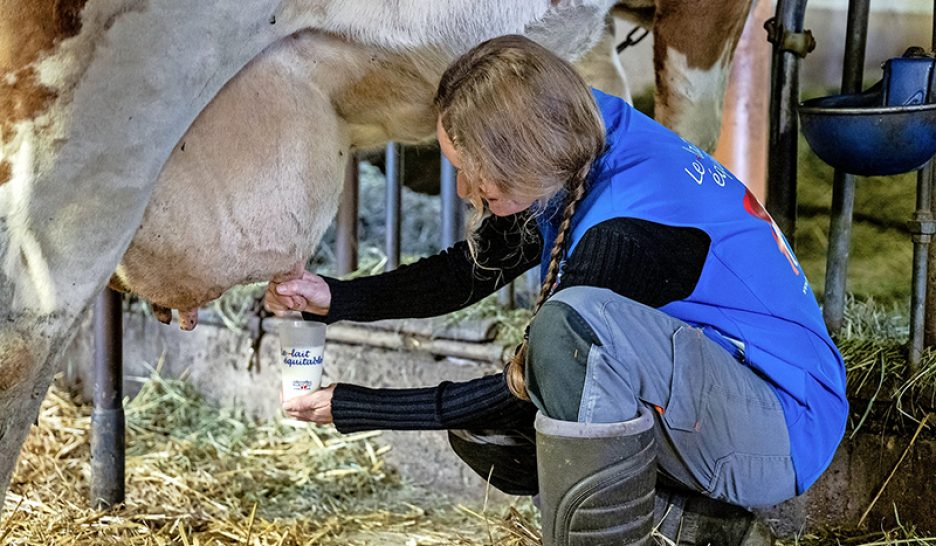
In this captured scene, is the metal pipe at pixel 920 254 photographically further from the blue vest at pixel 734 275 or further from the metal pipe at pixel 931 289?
the blue vest at pixel 734 275

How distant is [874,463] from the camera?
225 cm

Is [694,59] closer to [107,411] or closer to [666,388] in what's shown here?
[666,388]

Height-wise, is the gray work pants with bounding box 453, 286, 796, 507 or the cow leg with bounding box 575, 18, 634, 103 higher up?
the cow leg with bounding box 575, 18, 634, 103

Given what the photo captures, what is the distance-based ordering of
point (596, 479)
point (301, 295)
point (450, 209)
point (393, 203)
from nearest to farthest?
point (596, 479)
point (301, 295)
point (450, 209)
point (393, 203)

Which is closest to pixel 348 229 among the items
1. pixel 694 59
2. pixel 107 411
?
pixel 107 411

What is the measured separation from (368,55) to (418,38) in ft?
0.31

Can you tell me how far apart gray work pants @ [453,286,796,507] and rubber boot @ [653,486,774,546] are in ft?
0.42

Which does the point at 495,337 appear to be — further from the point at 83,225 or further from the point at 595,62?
the point at 83,225

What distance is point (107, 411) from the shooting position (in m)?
2.53

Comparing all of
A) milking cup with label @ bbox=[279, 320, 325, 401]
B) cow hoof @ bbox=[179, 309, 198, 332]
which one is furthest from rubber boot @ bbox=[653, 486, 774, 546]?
cow hoof @ bbox=[179, 309, 198, 332]

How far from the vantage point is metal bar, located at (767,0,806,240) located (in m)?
2.57

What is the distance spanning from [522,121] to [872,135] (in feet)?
3.11

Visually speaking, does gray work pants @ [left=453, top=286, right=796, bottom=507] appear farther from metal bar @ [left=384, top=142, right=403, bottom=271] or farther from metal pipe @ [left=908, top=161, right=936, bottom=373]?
metal bar @ [left=384, top=142, right=403, bottom=271]

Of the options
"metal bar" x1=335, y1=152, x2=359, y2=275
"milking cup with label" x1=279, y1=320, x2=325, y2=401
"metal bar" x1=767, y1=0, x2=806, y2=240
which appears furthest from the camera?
"metal bar" x1=335, y1=152, x2=359, y2=275
